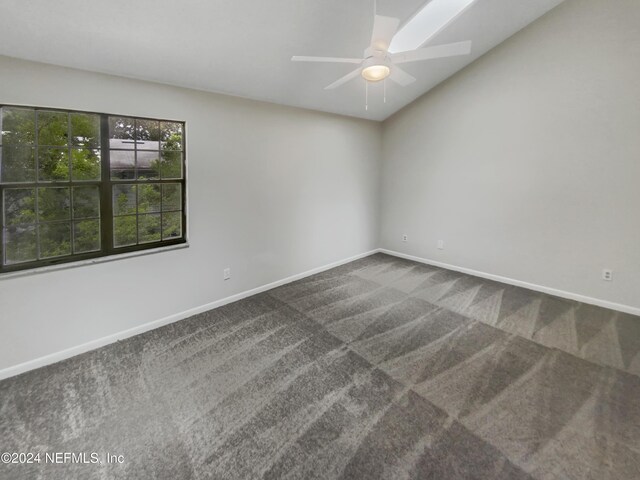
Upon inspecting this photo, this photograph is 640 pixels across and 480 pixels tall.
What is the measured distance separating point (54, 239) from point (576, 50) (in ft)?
18.1

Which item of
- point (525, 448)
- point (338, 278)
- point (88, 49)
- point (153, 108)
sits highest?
point (88, 49)

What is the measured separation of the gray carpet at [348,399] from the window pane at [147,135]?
179 centimetres

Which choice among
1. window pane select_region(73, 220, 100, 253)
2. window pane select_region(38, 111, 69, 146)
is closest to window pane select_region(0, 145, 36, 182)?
window pane select_region(38, 111, 69, 146)

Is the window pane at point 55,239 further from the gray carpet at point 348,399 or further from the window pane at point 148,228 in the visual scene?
the gray carpet at point 348,399

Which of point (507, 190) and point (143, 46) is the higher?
point (143, 46)

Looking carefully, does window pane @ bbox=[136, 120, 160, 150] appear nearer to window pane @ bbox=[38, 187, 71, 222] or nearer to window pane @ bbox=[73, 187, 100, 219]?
window pane @ bbox=[73, 187, 100, 219]

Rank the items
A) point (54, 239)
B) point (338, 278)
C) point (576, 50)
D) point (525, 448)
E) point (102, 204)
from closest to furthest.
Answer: point (525, 448)
point (54, 239)
point (102, 204)
point (576, 50)
point (338, 278)

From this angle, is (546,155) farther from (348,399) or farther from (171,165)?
(171,165)

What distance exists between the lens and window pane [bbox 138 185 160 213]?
2.86 meters

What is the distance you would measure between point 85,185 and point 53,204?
270 millimetres

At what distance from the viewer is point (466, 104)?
4.20 metres

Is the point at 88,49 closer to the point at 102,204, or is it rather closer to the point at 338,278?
the point at 102,204

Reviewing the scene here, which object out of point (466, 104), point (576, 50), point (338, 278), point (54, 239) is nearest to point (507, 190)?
point (466, 104)

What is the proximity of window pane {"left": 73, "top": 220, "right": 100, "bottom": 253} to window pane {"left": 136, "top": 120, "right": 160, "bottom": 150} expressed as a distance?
2.68ft
